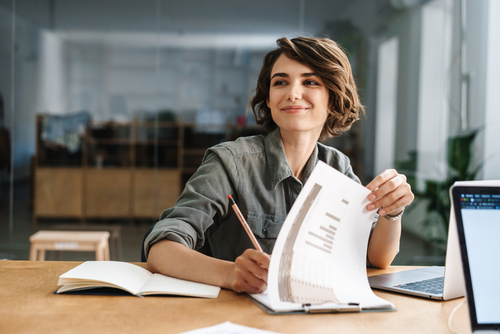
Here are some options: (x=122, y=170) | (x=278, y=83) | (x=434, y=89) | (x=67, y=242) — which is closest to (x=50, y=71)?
(x=122, y=170)

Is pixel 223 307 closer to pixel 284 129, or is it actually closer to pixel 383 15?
pixel 284 129

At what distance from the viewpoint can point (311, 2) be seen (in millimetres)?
3410

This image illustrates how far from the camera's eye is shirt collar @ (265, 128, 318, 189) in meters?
1.21

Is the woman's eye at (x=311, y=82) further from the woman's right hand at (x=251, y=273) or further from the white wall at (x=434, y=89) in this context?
the white wall at (x=434, y=89)

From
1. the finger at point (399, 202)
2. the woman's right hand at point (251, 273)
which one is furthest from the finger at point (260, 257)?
the finger at point (399, 202)

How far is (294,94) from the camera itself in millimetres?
1174

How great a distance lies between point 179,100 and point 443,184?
2247 mm

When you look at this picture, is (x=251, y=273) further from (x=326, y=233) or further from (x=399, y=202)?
Result: (x=399, y=202)

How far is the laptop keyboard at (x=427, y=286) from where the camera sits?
86 cm

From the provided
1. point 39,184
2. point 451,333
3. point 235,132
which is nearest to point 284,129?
point 451,333

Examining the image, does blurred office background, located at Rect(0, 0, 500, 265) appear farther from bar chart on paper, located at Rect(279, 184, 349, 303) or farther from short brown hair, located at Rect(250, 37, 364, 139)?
bar chart on paper, located at Rect(279, 184, 349, 303)

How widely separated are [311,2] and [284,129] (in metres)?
2.48

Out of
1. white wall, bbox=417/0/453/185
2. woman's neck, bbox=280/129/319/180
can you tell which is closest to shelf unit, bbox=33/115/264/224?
white wall, bbox=417/0/453/185

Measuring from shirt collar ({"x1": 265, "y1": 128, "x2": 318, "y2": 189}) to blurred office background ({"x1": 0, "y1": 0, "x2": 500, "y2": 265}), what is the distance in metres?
2.22
